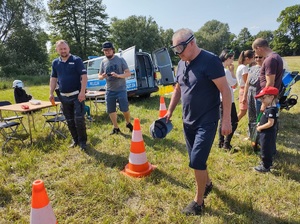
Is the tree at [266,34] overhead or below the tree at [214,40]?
overhead

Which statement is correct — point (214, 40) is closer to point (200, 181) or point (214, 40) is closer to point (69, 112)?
point (69, 112)

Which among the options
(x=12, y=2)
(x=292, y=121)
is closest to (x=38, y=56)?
(x=12, y=2)

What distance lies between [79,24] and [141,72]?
1209 inches

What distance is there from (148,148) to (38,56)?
31476mm

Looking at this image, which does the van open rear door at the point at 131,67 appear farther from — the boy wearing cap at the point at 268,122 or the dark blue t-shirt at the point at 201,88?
the dark blue t-shirt at the point at 201,88

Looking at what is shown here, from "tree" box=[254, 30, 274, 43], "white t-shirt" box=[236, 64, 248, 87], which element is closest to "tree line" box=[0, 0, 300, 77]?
"white t-shirt" box=[236, 64, 248, 87]

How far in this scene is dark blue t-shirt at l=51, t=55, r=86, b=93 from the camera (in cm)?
397

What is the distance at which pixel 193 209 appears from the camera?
2.43 metres

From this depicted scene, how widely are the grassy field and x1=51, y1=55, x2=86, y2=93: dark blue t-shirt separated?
3.93ft

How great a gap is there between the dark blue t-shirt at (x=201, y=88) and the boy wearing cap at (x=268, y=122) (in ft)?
3.85

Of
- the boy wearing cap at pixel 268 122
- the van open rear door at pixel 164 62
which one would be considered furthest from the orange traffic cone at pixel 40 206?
the van open rear door at pixel 164 62

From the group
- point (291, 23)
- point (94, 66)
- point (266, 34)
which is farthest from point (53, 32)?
point (266, 34)

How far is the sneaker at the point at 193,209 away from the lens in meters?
2.42

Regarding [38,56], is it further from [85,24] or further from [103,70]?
[103,70]
